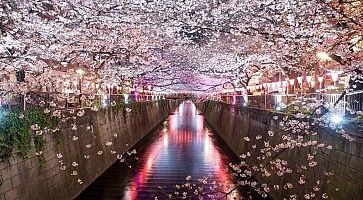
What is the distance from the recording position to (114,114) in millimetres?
27031

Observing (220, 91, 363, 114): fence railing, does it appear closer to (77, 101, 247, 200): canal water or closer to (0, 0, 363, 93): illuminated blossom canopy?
(0, 0, 363, 93): illuminated blossom canopy

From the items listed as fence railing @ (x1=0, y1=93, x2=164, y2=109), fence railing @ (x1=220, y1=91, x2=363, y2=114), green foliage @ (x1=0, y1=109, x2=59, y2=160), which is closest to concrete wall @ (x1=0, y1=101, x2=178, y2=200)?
green foliage @ (x1=0, y1=109, x2=59, y2=160)

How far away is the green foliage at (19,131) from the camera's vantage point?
10.8 metres

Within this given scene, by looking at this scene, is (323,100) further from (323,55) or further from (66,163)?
(66,163)

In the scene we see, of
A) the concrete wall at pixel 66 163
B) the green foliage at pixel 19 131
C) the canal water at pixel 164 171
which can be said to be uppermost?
the green foliage at pixel 19 131

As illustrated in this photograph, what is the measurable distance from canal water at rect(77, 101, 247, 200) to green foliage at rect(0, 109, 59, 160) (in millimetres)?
4408

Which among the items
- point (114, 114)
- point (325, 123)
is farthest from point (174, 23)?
point (114, 114)

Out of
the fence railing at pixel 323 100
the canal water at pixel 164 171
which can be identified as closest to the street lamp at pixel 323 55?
the fence railing at pixel 323 100

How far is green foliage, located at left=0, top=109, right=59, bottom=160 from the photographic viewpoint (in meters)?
10.8

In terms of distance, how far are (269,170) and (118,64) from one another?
15.6 metres

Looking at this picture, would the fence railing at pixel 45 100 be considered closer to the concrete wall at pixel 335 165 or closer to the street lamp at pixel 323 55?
the concrete wall at pixel 335 165

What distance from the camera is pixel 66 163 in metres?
16.0

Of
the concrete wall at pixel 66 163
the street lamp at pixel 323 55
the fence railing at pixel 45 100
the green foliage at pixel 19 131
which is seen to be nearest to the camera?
the green foliage at pixel 19 131

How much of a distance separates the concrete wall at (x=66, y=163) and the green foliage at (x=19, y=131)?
29 centimetres
